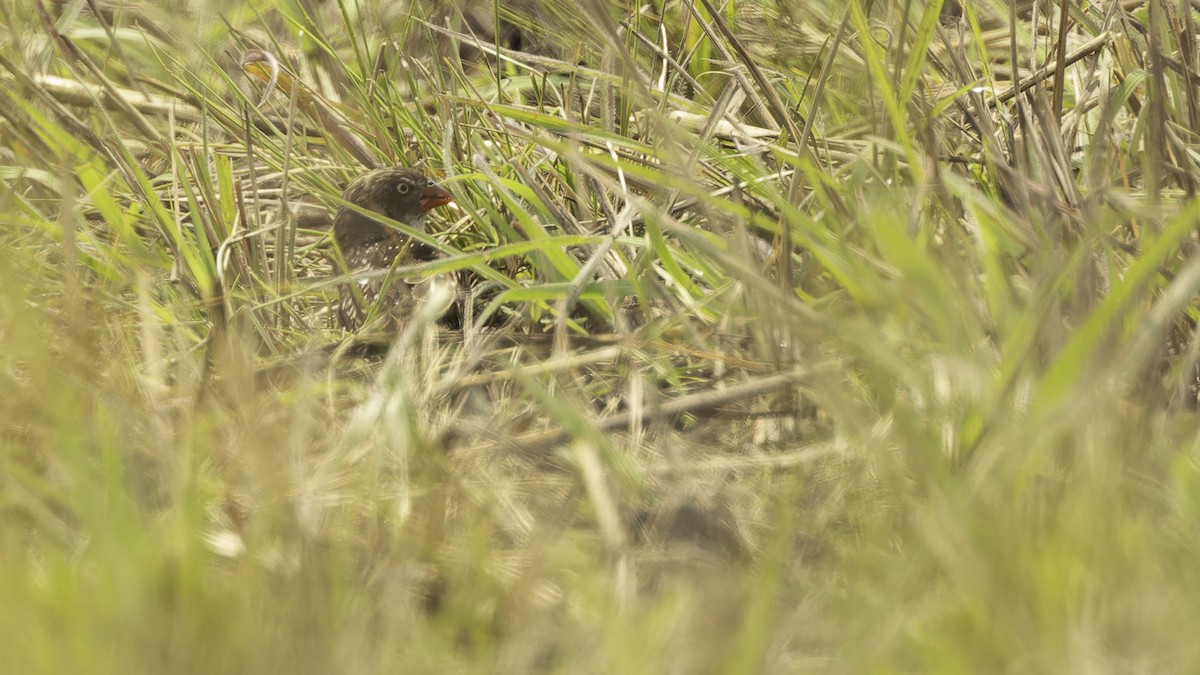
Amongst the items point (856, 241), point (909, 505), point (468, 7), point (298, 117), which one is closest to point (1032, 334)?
point (909, 505)

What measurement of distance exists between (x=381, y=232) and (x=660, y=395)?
1485mm

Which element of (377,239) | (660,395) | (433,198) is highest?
(660,395)

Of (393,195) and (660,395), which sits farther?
(393,195)

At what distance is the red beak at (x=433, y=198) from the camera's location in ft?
10.7

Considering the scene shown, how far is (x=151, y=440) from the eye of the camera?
1908 millimetres

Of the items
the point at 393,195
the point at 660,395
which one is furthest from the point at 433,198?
the point at 660,395

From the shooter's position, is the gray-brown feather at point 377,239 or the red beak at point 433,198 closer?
the gray-brown feather at point 377,239

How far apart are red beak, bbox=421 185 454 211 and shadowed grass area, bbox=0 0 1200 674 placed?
0.09 metres

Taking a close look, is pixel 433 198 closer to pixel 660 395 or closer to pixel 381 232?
pixel 381 232

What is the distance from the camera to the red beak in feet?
10.7

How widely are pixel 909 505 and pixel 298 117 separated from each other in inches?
98.9

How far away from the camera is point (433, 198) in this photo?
3.30 meters

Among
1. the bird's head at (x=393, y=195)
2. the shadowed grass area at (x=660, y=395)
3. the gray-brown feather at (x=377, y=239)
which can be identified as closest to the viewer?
the shadowed grass area at (x=660, y=395)

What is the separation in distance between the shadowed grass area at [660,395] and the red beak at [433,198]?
0.30ft
